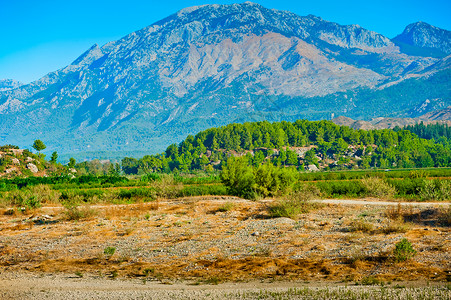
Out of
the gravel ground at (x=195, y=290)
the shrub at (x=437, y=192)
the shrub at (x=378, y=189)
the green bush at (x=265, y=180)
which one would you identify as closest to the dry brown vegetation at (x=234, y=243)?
the gravel ground at (x=195, y=290)

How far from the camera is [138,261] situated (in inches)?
687

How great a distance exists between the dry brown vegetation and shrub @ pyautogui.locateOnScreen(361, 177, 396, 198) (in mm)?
7922

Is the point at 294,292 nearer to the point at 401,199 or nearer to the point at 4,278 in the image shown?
the point at 4,278

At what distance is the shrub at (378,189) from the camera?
113 ft

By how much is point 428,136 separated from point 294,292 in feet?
658

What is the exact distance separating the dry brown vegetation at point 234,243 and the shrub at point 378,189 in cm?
792

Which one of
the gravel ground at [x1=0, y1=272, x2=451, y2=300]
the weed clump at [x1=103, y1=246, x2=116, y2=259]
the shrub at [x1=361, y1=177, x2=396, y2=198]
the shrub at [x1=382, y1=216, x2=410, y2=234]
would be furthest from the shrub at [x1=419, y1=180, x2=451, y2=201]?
the weed clump at [x1=103, y1=246, x2=116, y2=259]

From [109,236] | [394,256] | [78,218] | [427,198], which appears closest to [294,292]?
[394,256]

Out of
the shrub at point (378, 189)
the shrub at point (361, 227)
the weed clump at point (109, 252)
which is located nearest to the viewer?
the weed clump at point (109, 252)

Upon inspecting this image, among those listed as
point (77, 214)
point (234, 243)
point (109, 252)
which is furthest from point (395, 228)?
point (77, 214)

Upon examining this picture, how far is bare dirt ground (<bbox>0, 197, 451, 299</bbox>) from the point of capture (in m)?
13.6

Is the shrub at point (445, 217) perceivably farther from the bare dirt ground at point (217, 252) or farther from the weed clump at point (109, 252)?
the weed clump at point (109, 252)

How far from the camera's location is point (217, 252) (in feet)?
59.1

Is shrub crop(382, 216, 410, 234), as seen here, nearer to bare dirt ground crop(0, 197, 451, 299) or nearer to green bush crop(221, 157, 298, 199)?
bare dirt ground crop(0, 197, 451, 299)
